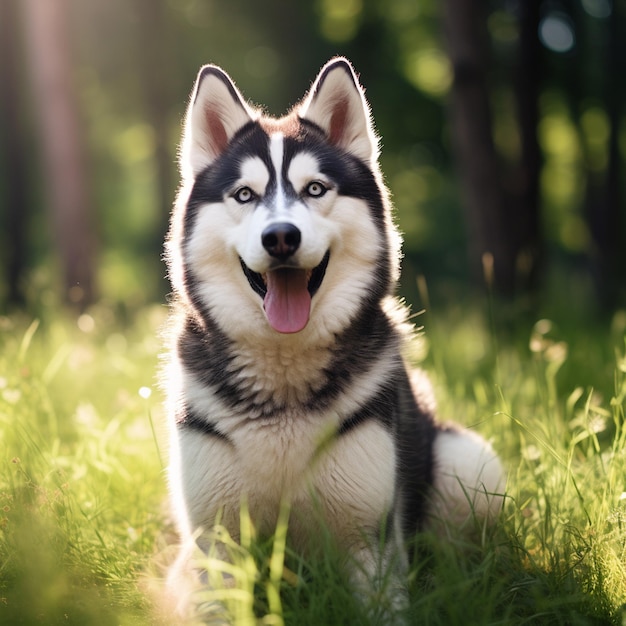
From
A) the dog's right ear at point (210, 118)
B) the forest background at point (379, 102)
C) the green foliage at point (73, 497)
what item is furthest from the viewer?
the forest background at point (379, 102)

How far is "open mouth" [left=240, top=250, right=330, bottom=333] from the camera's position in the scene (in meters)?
3.14

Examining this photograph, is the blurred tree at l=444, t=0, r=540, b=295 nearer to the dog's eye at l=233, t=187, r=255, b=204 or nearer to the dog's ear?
the dog's ear

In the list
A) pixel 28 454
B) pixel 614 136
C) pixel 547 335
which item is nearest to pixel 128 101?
pixel 614 136

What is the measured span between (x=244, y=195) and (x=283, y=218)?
351 mm

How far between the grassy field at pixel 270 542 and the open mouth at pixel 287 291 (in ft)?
2.67

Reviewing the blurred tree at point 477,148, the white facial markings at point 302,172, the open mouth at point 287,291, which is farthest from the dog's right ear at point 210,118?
the blurred tree at point 477,148

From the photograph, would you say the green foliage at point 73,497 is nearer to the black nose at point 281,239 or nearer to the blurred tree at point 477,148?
the black nose at point 281,239

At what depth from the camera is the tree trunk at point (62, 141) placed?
10.1m

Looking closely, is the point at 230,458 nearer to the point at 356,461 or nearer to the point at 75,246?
the point at 356,461

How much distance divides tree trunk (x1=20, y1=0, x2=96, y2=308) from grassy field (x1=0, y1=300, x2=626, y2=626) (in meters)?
5.85

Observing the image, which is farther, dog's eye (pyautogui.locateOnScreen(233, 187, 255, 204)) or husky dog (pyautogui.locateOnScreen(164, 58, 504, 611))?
dog's eye (pyautogui.locateOnScreen(233, 187, 255, 204))

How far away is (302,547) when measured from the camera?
3.19m

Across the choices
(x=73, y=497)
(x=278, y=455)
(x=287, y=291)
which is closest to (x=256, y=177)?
(x=287, y=291)

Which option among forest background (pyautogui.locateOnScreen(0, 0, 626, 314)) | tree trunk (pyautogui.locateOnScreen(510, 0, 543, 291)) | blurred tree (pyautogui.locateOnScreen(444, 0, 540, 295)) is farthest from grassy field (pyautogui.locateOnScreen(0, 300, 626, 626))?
tree trunk (pyautogui.locateOnScreen(510, 0, 543, 291))
